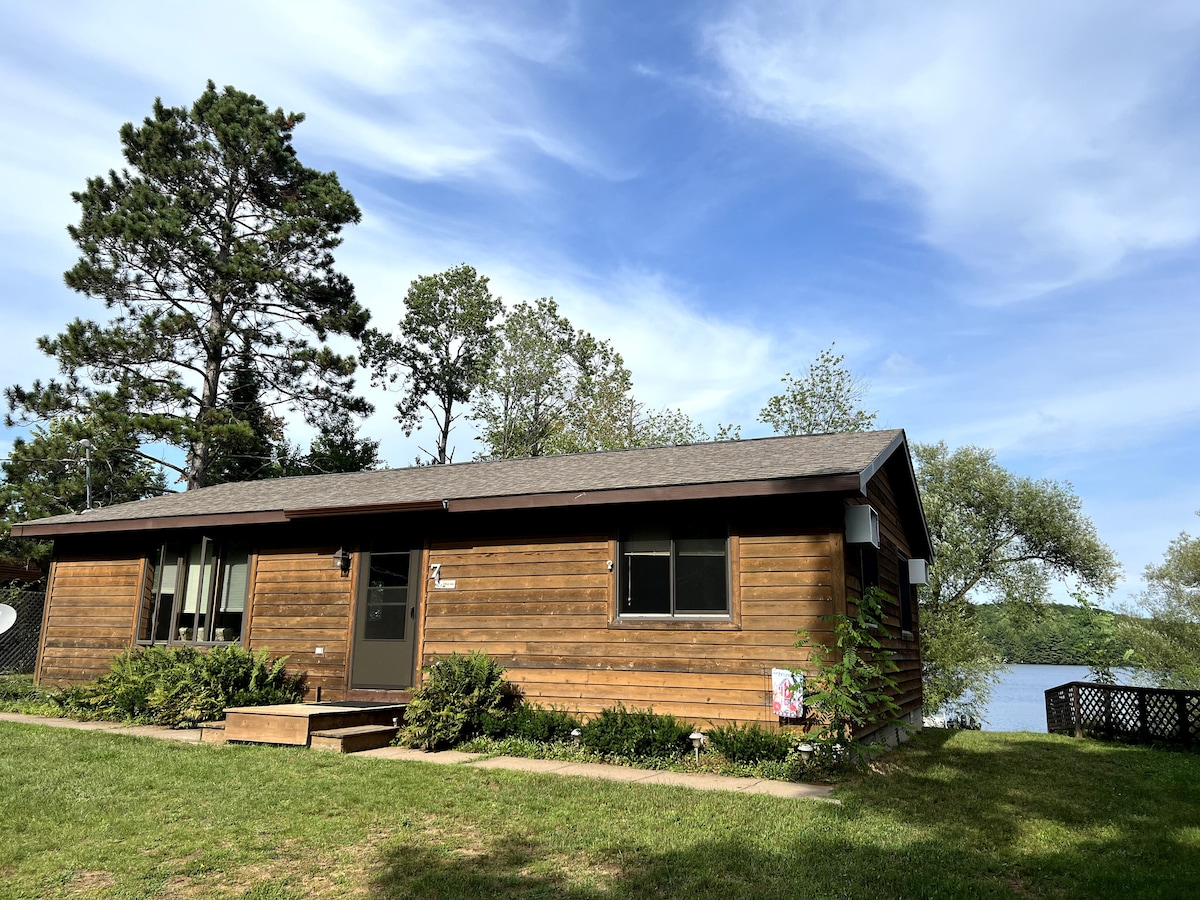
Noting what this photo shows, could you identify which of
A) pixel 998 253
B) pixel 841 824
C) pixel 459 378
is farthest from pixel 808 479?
pixel 459 378

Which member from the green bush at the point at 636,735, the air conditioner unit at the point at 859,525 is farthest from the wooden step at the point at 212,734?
the air conditioner unit at the point at 859,525

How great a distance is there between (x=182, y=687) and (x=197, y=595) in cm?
200

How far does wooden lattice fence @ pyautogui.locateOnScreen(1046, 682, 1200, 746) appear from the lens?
11.4m

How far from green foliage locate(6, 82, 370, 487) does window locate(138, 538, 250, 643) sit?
35.0ft

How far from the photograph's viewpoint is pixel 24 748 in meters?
8.07

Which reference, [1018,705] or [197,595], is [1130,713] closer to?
[197,595]

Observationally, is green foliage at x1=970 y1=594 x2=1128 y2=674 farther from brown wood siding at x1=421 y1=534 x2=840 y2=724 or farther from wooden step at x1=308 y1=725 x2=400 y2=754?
wooden step at x1=308 y1=725 x2=400 y2=754

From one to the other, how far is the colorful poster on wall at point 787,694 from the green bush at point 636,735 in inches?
37.5

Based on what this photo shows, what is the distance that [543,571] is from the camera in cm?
Answer: 931

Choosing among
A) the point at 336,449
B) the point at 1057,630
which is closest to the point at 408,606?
the point at 336,449

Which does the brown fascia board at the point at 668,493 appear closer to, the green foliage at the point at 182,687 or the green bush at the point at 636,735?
the green bush at the point at 636,735

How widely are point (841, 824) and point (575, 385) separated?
29085mm

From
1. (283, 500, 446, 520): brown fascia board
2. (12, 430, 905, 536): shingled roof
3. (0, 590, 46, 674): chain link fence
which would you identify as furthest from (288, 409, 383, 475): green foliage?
(283, 500, 446, 520): brown fascia board

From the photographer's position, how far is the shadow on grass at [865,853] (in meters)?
4.25
